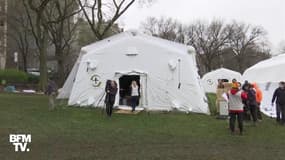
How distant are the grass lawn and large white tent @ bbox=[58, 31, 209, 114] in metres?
1.93

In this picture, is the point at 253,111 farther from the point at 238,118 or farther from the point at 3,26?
the point at 3,26

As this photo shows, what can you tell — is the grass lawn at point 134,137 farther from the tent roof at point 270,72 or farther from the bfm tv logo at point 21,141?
the tent roof at point 270,72

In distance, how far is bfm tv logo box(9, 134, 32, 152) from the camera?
1162 centimetres

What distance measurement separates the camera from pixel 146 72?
23.5 metres

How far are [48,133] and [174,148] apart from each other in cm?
427

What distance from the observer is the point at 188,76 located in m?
23.4

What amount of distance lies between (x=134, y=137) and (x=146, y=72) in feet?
31.0

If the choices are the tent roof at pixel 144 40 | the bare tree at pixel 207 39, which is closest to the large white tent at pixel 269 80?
the tent roof at pixel 144 40

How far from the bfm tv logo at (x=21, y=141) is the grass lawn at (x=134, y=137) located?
0.18m

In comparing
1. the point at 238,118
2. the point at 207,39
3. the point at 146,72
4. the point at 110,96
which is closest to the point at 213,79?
the point at 207,39

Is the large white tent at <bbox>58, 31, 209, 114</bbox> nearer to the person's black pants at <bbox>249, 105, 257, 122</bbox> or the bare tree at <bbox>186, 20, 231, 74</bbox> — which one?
the person's black pants at <bbox>249, 105, 257, 122</bbox>

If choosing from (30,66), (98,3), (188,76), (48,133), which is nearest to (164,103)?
(188,76)

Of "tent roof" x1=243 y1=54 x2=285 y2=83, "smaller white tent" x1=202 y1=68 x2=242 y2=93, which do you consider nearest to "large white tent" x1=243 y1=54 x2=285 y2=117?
"tent roof" x1=243 y1=54 x2=285 y2=83

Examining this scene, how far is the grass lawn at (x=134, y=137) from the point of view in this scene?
11.5 meters
